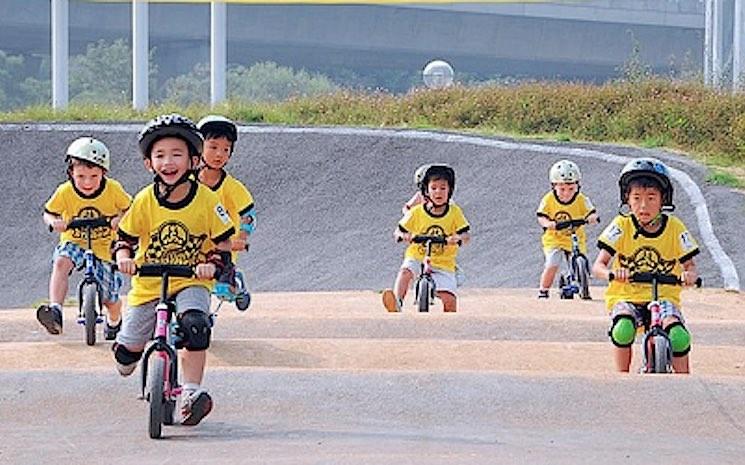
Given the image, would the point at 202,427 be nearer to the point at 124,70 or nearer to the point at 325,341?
the point at 325,341

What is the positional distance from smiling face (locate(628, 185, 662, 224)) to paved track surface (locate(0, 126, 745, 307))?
11838 millimetres

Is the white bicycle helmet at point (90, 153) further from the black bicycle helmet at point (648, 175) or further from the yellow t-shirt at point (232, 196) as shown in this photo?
the black bicycle helmet at point (648, 175)

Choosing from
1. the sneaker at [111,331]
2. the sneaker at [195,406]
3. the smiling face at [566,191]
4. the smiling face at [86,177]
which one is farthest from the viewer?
the smiling face at [566,191]

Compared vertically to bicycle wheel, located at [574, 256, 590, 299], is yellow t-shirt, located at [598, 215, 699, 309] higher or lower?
higher

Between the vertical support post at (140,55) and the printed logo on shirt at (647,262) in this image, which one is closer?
the printed logo on shirt at (647,262)

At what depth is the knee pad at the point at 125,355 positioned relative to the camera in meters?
9.32

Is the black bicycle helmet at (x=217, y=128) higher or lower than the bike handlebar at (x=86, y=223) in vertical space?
higher

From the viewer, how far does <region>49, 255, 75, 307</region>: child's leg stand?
13.2m

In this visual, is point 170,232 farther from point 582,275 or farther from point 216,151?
point 582,275

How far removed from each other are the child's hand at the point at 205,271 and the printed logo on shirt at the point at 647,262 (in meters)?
2.87

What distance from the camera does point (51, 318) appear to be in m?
12.9

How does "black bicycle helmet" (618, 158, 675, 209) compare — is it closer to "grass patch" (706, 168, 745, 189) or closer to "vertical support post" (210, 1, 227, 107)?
"grass patch" (706, 168, 745, 189)

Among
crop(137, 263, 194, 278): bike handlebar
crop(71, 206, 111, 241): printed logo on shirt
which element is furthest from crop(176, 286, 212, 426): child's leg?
crop(71, 206, 111, 241): printed logo on shirt

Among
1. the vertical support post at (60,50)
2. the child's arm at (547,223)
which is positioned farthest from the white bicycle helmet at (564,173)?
the vertical support post at (60,50)
